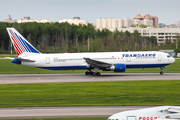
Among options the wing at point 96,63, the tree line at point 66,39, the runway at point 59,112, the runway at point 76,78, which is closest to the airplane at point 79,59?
the wing at point 96,63

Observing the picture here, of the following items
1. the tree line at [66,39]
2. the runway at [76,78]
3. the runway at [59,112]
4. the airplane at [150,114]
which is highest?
the tree line at [66,39]

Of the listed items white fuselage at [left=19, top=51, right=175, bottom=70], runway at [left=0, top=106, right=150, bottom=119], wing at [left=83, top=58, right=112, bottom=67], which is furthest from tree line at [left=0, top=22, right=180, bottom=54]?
runway at [left=0, top=106, right=150, bottom=119]

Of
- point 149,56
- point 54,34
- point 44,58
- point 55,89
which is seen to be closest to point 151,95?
point 55,89

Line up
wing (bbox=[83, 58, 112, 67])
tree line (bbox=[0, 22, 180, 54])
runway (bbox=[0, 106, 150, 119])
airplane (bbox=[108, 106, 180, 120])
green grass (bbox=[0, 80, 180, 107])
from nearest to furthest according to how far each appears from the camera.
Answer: airplane (bbox=[108, 106, 180, 120]) → runway (bbox=[0, 106, 150, 119]) → green grass (bbox=[0, 80, 180, 107]) → wing (bbox=[83, 58, 112, 67]) → tree line (bbox=[0, 22, 180, 54])

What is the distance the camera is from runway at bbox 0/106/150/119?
53.5 ft

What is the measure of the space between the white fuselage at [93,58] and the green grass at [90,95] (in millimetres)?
9649

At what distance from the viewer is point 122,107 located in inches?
725

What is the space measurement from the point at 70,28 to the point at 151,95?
124 meters

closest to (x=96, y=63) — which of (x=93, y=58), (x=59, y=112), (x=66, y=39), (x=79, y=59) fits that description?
(x=93, y=58)

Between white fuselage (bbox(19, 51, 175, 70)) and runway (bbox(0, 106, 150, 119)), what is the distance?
66.7ft

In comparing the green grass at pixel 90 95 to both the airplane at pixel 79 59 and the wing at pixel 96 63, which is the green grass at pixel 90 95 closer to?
the wing at pixel 96 63

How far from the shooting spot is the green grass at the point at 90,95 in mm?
20203

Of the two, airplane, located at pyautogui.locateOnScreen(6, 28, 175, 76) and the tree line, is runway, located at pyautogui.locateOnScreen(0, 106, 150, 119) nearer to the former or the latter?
airplane, located at pyautogui.locateOnScreen(6, 28, 175, 76)

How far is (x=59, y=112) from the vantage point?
17266 millimetres
